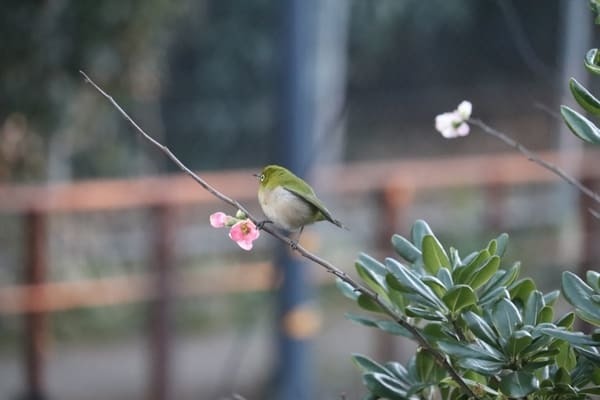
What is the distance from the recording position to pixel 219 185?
17.9ft

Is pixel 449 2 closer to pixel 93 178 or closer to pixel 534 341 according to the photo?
pixel 93 178

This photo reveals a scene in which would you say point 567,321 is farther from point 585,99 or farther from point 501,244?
point 585,99

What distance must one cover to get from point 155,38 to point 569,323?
16.4ft

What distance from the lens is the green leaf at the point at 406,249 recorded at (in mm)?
1276

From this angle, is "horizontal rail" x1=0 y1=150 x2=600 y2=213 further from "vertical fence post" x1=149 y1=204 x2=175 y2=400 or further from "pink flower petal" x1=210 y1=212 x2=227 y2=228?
"pink flower petal" x1=210 y1=212 x2=227 y2=228

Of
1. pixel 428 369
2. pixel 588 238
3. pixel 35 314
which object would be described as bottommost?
pixel 35 314

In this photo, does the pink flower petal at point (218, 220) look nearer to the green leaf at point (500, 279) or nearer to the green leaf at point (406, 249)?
the green leaf at point (406, 249)

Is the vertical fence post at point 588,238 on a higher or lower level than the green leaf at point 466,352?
lower

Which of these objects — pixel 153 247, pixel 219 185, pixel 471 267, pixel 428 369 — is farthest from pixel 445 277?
pixel 219 185

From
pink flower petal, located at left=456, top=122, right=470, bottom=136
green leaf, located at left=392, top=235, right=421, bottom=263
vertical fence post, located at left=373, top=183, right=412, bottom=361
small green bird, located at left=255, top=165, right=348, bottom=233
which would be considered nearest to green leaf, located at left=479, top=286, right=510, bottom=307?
green leaf, located at left=392, top=235, right=421, bottom=263

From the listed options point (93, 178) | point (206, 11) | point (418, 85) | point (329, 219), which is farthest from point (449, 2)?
point (329, 219)

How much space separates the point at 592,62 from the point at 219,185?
4.30 meters

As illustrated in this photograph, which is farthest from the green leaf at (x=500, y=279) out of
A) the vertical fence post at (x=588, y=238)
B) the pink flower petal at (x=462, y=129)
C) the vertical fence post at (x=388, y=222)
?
the vertical fence post at (x=588, y=238)

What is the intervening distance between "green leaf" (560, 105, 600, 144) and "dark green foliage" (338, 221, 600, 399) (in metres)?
0.14
